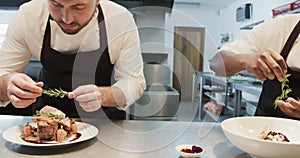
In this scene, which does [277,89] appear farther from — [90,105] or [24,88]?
[24,88]

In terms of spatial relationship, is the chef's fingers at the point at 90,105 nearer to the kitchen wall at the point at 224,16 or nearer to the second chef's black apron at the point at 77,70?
the second chef's black apron at the point at 77,70

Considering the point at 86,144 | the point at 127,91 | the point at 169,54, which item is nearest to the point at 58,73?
the point at 127,91

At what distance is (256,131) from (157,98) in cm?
156

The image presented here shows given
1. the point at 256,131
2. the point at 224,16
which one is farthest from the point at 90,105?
the point at 224,16

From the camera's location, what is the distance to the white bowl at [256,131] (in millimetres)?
626

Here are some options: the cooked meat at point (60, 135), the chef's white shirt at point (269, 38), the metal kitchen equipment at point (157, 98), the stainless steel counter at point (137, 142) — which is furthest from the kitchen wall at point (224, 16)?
the cooked meat at point (60, 135)

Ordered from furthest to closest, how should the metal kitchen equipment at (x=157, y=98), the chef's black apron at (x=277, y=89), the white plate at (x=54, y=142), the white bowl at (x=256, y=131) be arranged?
1. the metal kitchen equipment at (x=157, y=98)
2. the chef's black apron at (x=277, y=89)
3. the white plate at (x=54, y=142)
4. the white bowl at (x=256, y=131)

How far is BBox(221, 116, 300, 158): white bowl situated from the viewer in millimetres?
626

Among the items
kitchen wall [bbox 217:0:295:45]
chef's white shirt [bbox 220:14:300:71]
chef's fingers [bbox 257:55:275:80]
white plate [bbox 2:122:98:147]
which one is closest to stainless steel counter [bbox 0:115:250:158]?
white plate [bbox 2:122:98:147]

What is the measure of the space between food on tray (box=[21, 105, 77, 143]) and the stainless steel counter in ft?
0.10

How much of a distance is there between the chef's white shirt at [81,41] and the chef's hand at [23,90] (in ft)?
0.95

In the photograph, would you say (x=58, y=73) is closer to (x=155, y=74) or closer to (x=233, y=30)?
(x=155, y=74)

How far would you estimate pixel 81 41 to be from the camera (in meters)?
1.17

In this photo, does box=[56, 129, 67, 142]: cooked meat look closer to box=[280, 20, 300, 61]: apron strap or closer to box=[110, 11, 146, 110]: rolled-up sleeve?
box=[110, 11, 146, 110]: rolled-up sleeve
